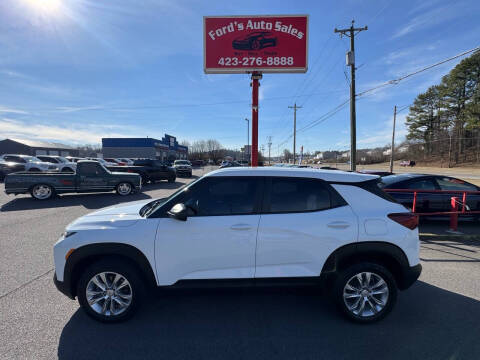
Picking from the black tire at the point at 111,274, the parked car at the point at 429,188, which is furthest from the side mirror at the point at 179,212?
the parked car at the point at 429,188

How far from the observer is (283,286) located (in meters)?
2.59

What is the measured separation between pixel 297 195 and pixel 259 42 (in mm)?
10001

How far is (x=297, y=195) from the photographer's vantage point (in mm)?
2668

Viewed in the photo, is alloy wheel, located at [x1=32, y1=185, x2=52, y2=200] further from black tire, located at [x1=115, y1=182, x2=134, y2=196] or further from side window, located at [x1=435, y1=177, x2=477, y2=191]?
side window, located at [x1=435, y1=177, x2=477, y2=191]

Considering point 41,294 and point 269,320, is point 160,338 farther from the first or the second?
point 41,294

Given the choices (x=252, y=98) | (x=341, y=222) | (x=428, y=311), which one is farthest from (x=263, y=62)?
(x=428, y=311)

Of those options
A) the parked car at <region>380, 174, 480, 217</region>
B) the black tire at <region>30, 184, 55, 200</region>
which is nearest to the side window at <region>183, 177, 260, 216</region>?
the parked car at <region>380, 174, 480, 217</region>

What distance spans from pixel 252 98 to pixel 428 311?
990 centimetres

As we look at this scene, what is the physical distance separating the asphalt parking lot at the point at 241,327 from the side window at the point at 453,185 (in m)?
3.79

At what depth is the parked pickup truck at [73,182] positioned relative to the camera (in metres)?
9.48

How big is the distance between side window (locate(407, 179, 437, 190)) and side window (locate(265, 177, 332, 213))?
5.32 m

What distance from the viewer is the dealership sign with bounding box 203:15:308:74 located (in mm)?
10297

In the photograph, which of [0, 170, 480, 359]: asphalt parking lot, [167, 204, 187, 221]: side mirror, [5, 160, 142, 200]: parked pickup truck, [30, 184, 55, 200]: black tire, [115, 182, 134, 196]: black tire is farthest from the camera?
[115, 182, 134, 196]: black tire

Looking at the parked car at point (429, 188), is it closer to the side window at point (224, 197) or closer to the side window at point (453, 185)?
the side window at point (453, 185)
